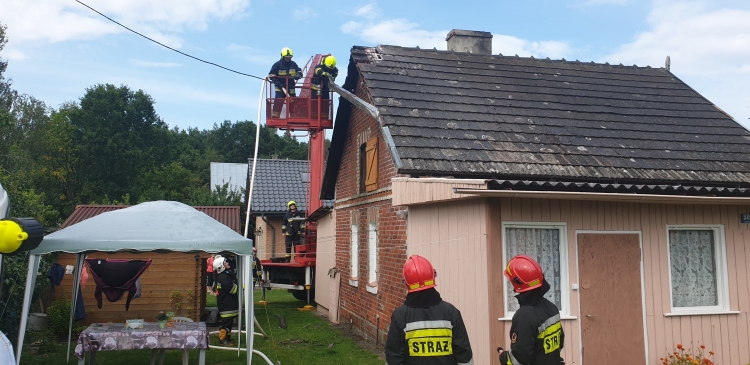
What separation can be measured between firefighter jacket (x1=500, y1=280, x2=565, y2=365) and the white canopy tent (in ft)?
15.8

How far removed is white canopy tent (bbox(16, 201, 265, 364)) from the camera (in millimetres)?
7609

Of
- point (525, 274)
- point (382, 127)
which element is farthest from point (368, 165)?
point (525, 274)

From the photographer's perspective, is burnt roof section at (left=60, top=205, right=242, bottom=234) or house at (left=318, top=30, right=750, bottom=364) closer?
house at (left=318, top=30, right=750, bottom=364)

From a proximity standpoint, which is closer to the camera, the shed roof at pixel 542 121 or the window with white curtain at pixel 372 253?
the shed roof at pixel 542 121

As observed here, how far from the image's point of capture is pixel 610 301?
7.48 meters

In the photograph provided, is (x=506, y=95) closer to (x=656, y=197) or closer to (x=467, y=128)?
(x=467, y=128)

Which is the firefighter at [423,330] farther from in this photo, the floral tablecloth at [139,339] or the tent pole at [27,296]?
the tent pole at [27,296]

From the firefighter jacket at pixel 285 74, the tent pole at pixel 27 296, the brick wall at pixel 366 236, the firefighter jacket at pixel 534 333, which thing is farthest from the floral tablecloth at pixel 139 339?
the firefighter jacket at pixel 285 74

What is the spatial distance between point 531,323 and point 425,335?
0.74m

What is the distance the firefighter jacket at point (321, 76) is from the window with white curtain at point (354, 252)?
3996mm

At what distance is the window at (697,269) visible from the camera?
7.95 metres

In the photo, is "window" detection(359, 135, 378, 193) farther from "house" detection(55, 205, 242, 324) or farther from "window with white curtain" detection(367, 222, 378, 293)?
"house" detection(55, 205, 242, 324)

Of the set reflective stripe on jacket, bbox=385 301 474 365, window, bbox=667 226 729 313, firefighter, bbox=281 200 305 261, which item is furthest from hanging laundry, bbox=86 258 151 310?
window, bbox=667 226 729 313

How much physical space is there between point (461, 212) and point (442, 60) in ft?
19.6
